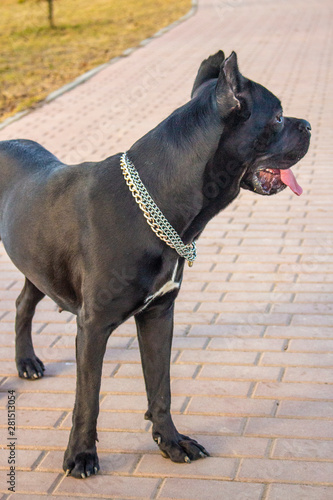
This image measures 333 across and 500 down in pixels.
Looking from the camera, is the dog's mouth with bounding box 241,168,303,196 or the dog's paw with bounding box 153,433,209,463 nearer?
the dog's mouth with bounding box 241,168,303,196

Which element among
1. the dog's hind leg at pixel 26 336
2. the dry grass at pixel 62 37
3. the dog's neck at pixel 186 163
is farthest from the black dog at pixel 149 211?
the dry grass at pixel 62 37

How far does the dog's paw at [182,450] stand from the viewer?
10.9 feet

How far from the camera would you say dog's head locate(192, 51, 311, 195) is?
288 cm

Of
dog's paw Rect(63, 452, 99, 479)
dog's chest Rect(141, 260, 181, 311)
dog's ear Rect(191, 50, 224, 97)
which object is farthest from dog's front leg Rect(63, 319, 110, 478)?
dog's ear Rect(191, 50, 224, 97)

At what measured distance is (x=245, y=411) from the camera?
12.2ft

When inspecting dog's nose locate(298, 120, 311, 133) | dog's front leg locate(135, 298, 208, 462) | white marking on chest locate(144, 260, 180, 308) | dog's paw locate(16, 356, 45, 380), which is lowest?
dog's paw locate(16, 356, 45, 380)

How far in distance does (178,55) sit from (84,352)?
12.5 metres

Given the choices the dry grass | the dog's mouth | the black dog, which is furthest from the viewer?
the dry grass

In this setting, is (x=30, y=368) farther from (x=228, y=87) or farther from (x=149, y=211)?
(x=228, y=87)

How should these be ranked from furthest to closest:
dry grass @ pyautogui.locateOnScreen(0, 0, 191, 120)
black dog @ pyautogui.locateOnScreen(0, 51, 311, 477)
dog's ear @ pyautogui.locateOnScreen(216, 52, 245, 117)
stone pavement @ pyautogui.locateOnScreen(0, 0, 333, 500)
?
dry grass @ pyautogui.locateOnScreen(0, 0, 191, 120) < stone pavement @ pyautogui.locateOnScreen(0, 0, 333, 500) < black dog @ pyautogui.locateOnScreen(0, 51, 311, 477) < dog's ear @ pyautogui.locateOnScreen(216, 52, 245, 117)

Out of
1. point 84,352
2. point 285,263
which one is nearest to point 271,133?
point 84,352

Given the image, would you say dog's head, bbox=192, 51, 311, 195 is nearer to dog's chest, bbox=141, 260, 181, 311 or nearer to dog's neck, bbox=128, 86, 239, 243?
dog's neck, bbox=128, 86, 239, 243

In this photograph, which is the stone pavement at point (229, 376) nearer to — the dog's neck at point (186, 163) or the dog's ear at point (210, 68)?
the dog's neck at point (186, 163)

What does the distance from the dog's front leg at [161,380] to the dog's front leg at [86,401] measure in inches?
12.0
